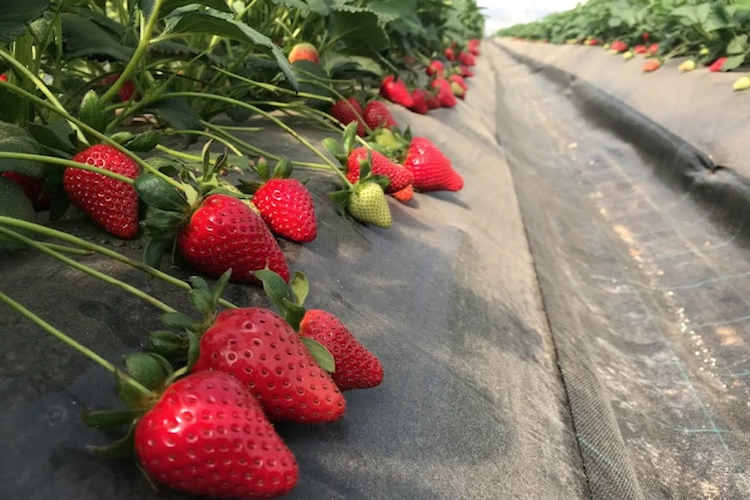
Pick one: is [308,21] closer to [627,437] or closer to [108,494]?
[627,437]

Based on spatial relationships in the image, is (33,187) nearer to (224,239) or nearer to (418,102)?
(224,239)

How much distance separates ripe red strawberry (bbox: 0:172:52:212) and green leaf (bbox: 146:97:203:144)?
33 centimetres

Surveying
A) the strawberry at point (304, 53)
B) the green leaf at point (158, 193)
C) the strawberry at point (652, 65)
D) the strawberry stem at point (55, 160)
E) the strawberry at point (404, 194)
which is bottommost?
the strawberry at point (404, 194)

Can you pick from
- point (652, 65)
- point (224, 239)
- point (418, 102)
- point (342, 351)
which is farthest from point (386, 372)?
point (652, 65)

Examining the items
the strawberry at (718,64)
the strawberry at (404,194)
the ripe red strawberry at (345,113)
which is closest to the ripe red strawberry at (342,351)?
the strawberry at (404,194)

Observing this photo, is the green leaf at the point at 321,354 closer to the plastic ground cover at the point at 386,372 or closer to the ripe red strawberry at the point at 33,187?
the plastic ground cover at the point at 386,372

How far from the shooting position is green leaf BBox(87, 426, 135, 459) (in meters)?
0.52

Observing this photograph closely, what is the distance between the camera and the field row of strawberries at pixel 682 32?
3418mm

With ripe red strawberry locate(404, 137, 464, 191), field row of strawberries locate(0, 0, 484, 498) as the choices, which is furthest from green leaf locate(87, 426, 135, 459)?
ripe red strawberry locate(404, 137, 464, 191)

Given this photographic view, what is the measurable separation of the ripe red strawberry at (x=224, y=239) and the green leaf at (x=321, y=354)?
0.55 feet

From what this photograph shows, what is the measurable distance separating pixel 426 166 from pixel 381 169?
0.28m

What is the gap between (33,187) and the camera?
0.94 meters

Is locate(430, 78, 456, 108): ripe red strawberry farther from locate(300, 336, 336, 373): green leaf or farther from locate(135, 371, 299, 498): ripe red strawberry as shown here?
locate(135, 371, 299, 498): ripe red strawberry

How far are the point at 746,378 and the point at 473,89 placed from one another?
353 cm
